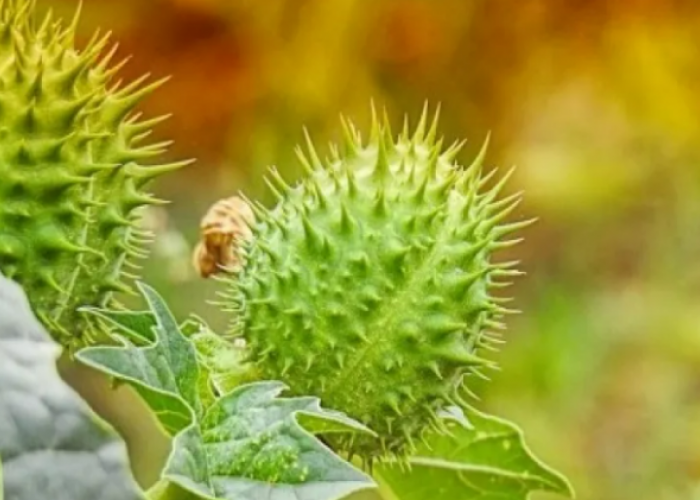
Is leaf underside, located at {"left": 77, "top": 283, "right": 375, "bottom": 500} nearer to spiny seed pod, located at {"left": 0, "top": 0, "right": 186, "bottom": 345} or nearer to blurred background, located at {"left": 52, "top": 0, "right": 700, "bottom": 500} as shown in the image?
spiny seed pod, located at {"left": 0, "top": 0, "right": 186, "bottom": 345}

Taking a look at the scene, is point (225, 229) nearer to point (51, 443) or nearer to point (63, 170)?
point (63, 170)

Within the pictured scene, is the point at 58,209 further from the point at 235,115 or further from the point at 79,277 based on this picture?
the point at 235,115

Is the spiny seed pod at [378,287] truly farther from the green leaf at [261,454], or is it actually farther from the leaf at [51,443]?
the leaf at [51,443]

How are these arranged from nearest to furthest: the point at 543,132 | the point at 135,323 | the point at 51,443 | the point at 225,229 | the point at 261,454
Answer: the point at 51,443
the point at 261,454
the point at 135,323
the point at 225,229
the point at 543,132

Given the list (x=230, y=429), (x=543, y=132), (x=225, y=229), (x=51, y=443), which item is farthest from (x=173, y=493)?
(x=543, y=132)

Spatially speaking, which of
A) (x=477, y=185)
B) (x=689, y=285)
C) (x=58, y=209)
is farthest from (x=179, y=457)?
(x=689, y=285)
